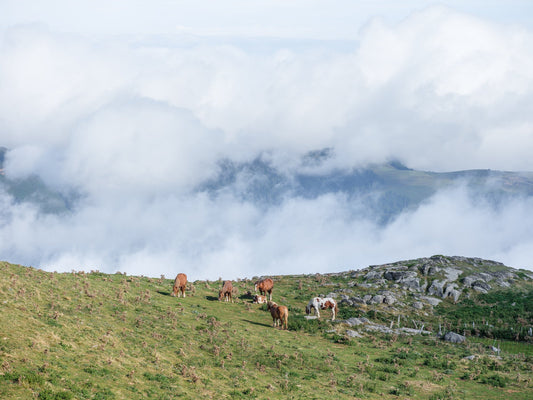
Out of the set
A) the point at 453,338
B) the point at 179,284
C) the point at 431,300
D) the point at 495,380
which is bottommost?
the point at 495,380

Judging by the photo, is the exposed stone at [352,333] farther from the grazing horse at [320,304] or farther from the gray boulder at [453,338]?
the gray boulder at [453,338]

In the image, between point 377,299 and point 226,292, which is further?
point 377,299

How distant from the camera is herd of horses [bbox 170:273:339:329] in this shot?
46.6 meters

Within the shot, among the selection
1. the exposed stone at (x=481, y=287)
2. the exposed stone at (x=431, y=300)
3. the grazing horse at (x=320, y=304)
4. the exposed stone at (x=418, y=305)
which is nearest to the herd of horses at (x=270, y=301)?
the grazing horse at (x=320, y=304)

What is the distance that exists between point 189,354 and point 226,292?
79.1ft

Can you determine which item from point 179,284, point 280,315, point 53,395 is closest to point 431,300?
point 280,315

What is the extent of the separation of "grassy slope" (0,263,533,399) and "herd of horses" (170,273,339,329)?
1584 millimetres

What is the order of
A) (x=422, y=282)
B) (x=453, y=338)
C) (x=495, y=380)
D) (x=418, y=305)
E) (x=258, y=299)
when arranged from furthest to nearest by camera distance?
(x=422, y=282) → (x=418, y=305) → (x=258, y=299) → (x=453, y=338) → (x=495, y=380)

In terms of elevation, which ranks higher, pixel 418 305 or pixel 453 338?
pixel 418 305

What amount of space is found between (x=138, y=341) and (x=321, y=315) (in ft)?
99.6

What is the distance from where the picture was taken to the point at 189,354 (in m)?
31.2

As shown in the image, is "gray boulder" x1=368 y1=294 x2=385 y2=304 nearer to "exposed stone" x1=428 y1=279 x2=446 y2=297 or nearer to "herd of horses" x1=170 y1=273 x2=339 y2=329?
"herd of horses" x1=170 y1=273 x2=339 y2=329

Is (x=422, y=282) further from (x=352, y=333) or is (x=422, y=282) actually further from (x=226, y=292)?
(x=226, y=292)

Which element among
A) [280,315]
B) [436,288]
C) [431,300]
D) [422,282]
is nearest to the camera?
[280,315]
